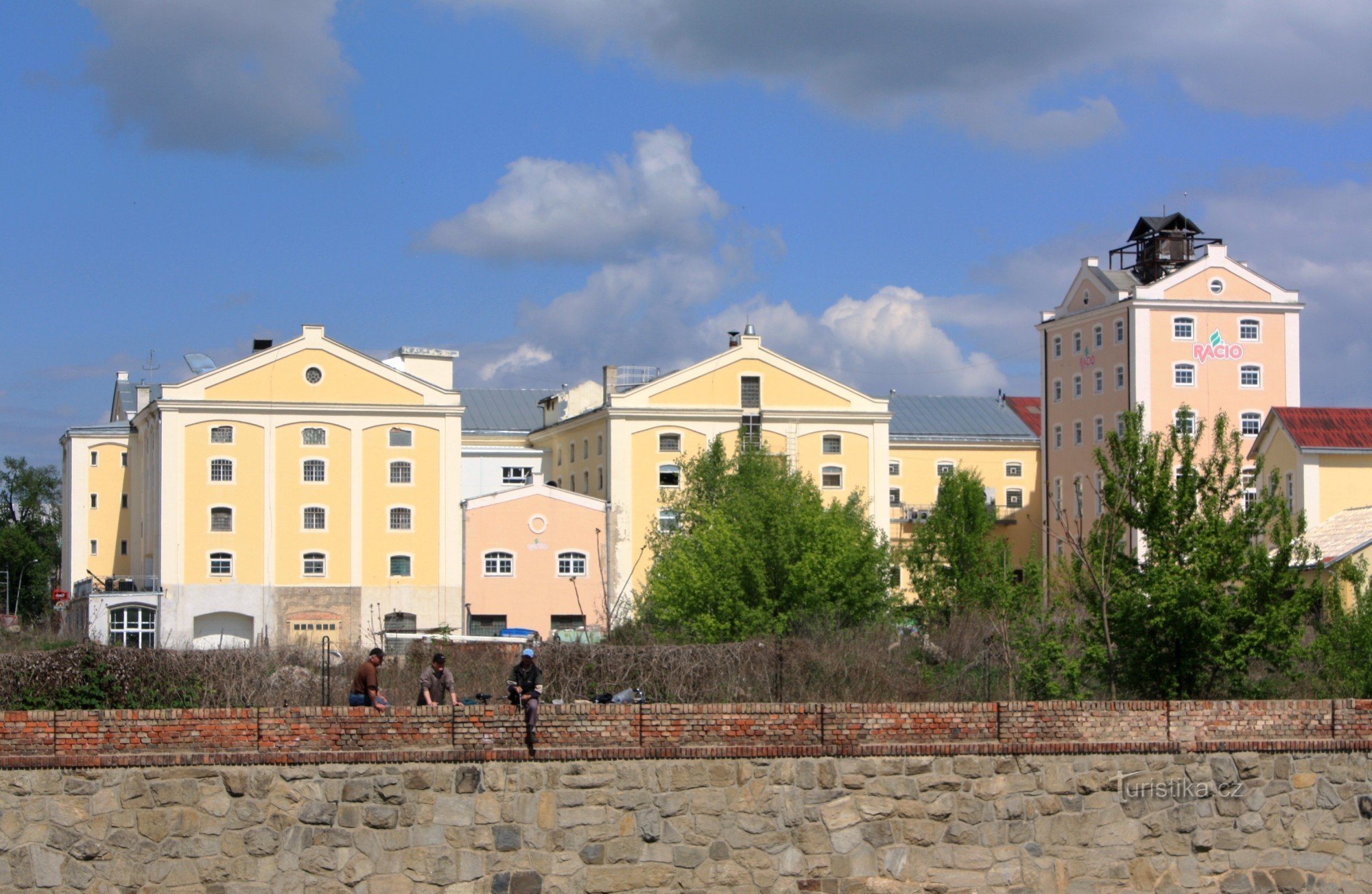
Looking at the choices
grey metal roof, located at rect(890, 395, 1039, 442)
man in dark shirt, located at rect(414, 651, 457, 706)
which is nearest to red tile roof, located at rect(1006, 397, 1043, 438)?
grey metal roof, located at rect(890, 395, 1039, 442)

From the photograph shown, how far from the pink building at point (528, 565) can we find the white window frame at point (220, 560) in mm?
9327

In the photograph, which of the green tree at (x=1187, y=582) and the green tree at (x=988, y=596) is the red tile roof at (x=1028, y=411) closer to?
the green tree at (x=988, y=596)

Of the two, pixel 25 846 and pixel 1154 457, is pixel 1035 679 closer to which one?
pixel 1154 457

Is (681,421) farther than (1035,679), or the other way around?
A: (681,421)

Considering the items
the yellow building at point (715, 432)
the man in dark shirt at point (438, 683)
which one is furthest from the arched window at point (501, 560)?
the man in dark shirt at point (438, 683)

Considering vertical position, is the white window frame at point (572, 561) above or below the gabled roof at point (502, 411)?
below

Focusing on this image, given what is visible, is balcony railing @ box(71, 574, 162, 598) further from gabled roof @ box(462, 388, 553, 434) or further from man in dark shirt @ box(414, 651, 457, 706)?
man in dark shirt @ box(414, 651, 457, 706)

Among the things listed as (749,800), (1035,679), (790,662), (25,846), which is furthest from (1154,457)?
(25,846)

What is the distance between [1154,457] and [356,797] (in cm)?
1548

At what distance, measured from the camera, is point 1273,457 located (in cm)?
A: 6222

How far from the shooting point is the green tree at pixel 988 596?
27.3 meters

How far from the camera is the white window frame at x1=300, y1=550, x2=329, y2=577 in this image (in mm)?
66688

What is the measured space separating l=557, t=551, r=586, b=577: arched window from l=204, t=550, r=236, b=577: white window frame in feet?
43.0

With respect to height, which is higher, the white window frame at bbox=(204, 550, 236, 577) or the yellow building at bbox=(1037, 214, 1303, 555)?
the yellow building at bbox=(1037, 214, 1303, 555)
